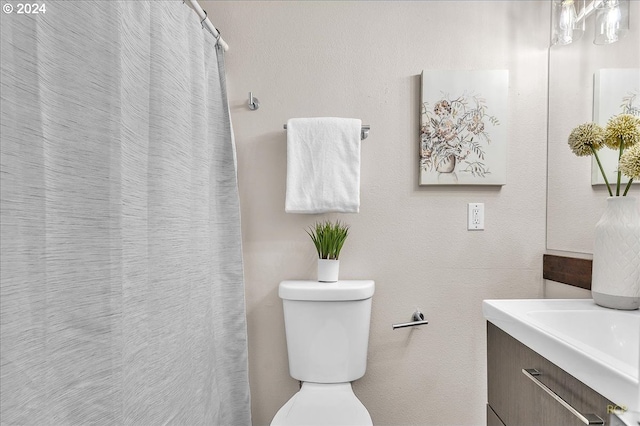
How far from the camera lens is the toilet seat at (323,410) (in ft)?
4.25

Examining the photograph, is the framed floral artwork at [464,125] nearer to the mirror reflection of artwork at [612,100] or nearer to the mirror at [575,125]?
the mirror at [575,125]

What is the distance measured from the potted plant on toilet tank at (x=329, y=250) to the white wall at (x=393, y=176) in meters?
0.09

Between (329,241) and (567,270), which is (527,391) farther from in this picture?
(329,241)

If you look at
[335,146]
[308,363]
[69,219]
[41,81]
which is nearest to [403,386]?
[308,363]

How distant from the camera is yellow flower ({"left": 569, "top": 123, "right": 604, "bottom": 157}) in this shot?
1297 millimetres

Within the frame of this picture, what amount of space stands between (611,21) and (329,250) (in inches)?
48.0

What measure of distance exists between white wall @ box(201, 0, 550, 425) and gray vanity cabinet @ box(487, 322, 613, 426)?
0.45m

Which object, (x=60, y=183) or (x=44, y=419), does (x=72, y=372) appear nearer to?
(x=44, y=419)

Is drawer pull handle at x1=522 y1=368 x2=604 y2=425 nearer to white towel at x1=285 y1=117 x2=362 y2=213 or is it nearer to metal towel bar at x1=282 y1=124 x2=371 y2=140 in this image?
white towel at x1=285 y1=117 x2=362 y2=213

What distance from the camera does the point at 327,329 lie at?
156 centimetres

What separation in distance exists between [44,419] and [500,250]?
5.21 feet

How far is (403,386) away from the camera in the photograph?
171cm

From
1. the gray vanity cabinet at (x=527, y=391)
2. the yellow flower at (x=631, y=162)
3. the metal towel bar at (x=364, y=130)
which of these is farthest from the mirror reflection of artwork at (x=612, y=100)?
the metal towel bar at (x=364, y=130)

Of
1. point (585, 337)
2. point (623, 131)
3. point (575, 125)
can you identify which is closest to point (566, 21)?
point (575, 125)
